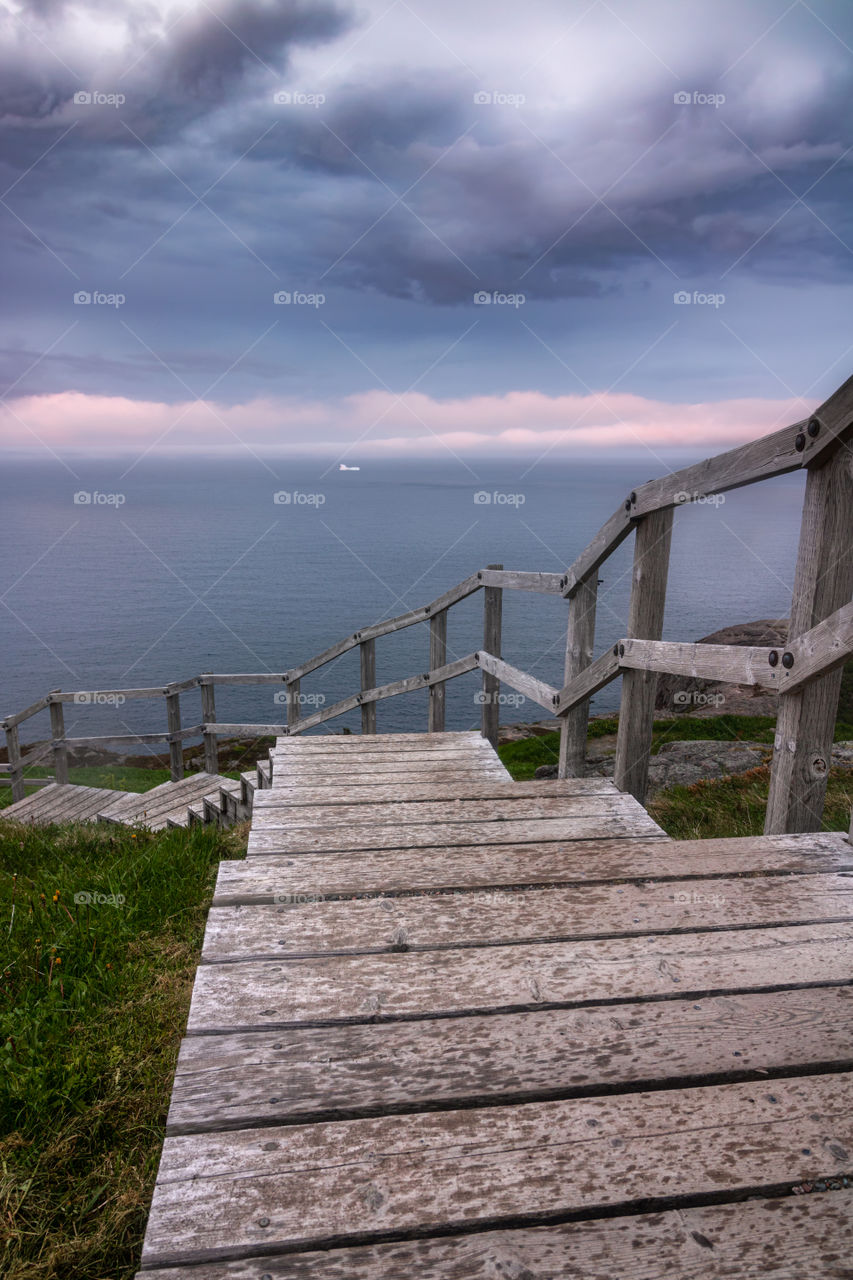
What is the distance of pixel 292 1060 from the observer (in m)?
1.65

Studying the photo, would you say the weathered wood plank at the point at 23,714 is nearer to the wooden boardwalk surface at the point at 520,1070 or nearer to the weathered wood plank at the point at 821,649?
the wooden boardwalk surface at the point at 520,1070

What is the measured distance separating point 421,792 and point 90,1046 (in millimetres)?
1844

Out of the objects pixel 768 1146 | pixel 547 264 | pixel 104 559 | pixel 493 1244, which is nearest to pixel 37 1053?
pixel 493 1244

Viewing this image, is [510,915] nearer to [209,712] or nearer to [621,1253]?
[621,1253]

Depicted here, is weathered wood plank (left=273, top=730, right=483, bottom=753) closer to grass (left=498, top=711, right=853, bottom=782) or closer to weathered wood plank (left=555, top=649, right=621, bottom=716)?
weathered wood plank (left=555, top=649, right=621, bottom=716)

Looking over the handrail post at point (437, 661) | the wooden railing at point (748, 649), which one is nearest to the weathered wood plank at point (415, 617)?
the handrail post at point (437, 661)

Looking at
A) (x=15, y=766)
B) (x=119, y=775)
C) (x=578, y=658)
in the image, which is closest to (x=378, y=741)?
(x=578, y=658)

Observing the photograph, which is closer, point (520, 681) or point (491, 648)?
point (520, 681)

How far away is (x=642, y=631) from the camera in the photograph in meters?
3.57

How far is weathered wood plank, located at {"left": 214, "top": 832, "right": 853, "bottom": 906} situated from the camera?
2586mm

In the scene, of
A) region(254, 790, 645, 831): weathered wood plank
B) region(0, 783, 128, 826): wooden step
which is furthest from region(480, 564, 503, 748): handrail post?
region(0, 783, 128, 826): wooden step

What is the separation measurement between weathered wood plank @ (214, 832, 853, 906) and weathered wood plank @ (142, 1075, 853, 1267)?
1071mm

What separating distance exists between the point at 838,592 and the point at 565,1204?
203 cm

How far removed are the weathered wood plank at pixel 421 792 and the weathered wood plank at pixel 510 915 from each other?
115 cm
